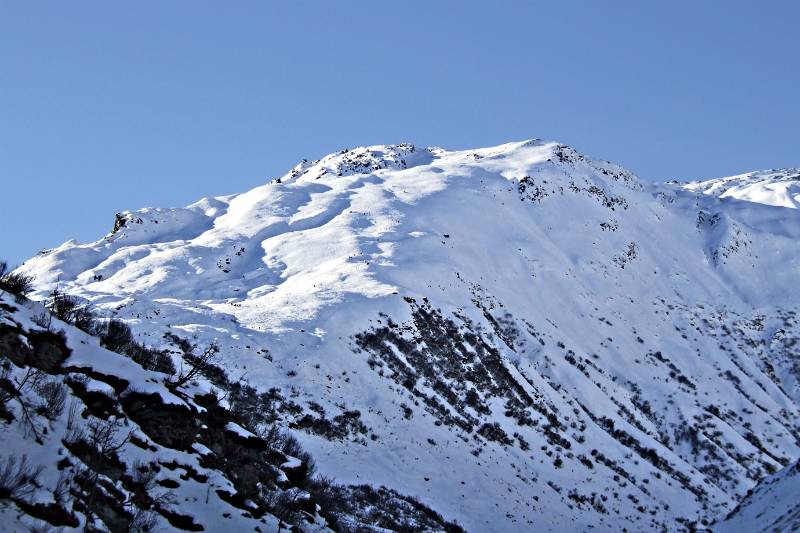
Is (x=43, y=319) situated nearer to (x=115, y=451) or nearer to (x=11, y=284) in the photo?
(x=11, y=284)

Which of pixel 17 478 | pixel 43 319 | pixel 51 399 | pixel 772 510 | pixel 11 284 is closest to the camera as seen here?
pixel 17 478

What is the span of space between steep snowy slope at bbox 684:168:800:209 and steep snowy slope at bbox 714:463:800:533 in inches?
4043

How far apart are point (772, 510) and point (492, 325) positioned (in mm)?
34334

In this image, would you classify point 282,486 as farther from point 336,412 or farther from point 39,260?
point 39,260

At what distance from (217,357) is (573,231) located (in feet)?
199

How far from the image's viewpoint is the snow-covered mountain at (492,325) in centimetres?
4125

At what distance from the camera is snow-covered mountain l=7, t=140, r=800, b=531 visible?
4125 cm

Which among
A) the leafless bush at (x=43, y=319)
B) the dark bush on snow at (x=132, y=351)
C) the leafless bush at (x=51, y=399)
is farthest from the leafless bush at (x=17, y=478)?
the dark bush on snow at (x=132, y=351)

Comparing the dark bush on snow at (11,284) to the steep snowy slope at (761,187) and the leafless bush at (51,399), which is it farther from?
the steep snowy slope at (761,187)

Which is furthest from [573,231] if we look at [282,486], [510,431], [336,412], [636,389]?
[282,486]

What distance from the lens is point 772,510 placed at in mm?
25938

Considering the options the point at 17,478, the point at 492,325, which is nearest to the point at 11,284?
the point at 17,478

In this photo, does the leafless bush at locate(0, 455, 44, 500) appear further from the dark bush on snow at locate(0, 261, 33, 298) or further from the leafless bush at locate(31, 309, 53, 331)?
the dark bush on snow at locate(0, 261, 33, 298)

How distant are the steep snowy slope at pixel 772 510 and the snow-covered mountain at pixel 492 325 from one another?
934 centimetres
